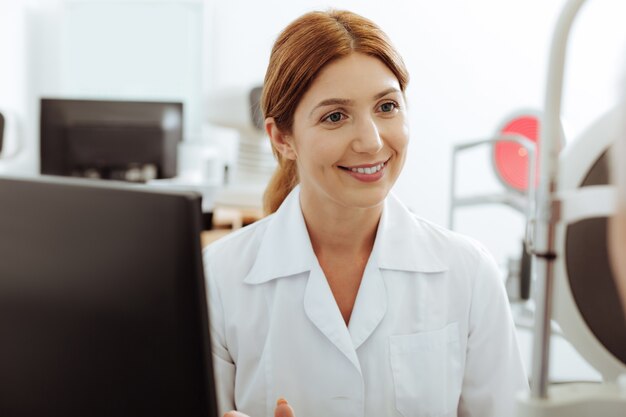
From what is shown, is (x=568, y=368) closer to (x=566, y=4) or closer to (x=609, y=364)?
(x=609, y=364)

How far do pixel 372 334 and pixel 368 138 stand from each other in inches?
13.6

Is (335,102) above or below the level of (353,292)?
above

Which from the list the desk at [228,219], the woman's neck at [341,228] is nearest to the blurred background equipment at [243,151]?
the desk at [228,219]

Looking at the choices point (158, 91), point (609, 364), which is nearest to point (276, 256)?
point (609, 364)

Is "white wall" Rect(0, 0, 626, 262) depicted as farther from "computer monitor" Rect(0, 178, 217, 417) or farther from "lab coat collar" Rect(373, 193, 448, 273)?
"computer monitor" Rect(0, 178, 217, 417)

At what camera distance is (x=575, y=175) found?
0.74m

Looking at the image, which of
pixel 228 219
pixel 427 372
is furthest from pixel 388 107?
pixel 228 219

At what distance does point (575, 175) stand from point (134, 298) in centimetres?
46

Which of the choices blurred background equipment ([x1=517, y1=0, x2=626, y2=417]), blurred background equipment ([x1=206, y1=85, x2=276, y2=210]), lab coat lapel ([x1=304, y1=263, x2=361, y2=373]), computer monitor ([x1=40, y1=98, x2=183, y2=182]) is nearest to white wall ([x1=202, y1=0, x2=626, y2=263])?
computer monitor ([x1=40, y1=98, x2=183, y2=182])

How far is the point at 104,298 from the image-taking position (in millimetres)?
594

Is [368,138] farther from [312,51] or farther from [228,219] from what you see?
[228,219]

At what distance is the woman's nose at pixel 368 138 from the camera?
1.28 m

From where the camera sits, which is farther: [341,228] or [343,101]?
[341,228]

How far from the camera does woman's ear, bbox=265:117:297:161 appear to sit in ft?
4.66
